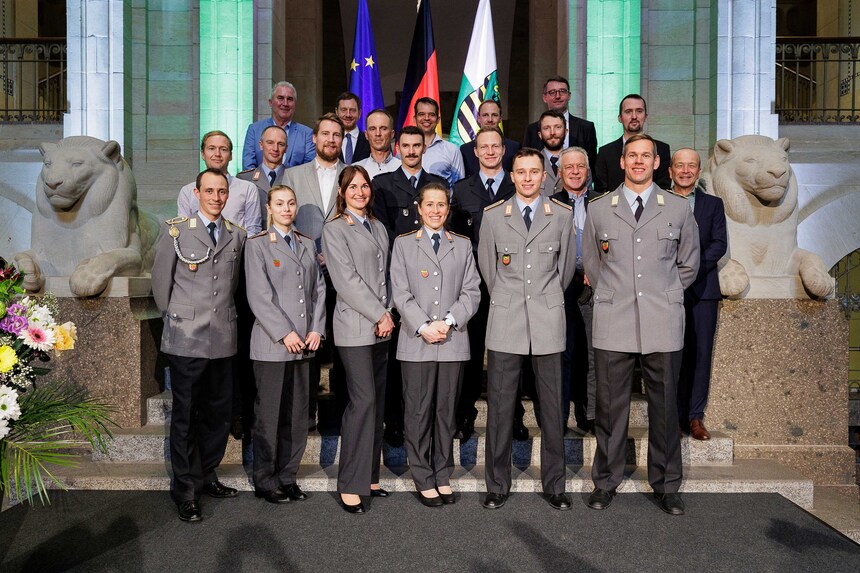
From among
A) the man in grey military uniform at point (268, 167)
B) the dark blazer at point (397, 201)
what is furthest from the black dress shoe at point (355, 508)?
the man in grey military uniform at point (268, 167)

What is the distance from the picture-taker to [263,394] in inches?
153

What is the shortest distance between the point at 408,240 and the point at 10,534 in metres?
2.38

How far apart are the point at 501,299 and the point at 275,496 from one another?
61.9 inches

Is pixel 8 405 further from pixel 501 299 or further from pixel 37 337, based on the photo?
pixel 501 299

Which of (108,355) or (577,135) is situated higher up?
(577,135)

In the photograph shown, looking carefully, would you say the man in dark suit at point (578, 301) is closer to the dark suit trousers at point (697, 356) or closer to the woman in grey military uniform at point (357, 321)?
the dark suit trousers at point (697, 356)

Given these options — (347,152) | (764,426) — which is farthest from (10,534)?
(764,426)

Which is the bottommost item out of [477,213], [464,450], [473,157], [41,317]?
[464,450]

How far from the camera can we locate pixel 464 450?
4465mm

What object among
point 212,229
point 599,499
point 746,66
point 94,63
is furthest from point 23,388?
point 746,66

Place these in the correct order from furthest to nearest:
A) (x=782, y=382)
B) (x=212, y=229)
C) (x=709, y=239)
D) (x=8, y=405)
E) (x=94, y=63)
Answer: (x=94, y=63)
(x=782, y=382)
(x=709, y=239)
(x=212, y=229)
(x=8, y=405)

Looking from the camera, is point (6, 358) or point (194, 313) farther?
point (194, 313)

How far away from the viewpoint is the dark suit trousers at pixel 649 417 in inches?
151

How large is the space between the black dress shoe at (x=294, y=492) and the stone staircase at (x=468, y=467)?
170 millimetres
